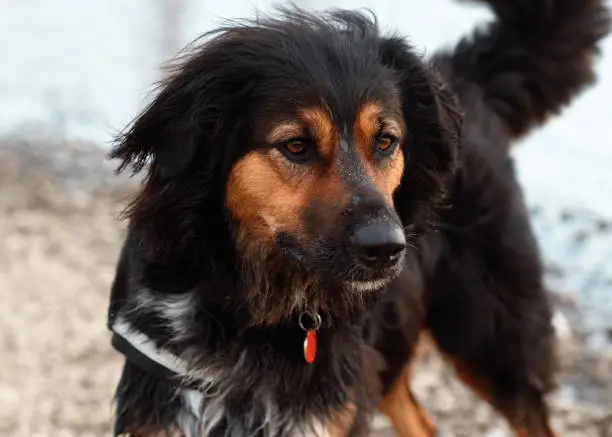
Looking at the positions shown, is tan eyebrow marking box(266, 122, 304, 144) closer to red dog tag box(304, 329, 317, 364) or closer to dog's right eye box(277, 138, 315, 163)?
dog's right eye box(277, 138, 315, 163)

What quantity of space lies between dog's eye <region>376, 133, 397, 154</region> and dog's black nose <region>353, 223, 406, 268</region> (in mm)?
410

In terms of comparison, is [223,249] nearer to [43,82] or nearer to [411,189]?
[411,189]

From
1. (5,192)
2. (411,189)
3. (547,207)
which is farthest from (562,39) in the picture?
(5,192)

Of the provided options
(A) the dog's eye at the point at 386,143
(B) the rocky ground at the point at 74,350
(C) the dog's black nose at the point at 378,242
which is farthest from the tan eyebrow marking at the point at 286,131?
(B) the rocky ground at the point at 74,350

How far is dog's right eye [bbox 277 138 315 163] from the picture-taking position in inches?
110

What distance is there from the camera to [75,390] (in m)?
4.75

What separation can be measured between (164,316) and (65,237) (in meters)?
3.46

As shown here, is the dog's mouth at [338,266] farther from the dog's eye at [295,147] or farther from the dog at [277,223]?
the dog's eye at [295,147]

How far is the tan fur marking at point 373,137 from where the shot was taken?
2826 millimetres

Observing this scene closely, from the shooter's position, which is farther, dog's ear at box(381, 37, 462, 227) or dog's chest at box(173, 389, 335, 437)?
dog's ear at box(381, 37, 462, 227)

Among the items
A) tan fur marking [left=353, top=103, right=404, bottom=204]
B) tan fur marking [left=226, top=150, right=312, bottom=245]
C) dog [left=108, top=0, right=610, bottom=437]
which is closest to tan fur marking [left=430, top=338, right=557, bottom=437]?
dog [left=108, top=0, right=610, bottom=437]

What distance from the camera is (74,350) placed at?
16.6 ft

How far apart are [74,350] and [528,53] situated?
117 inches

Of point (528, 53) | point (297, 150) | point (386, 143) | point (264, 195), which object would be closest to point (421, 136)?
Answer: point (386, 143)
